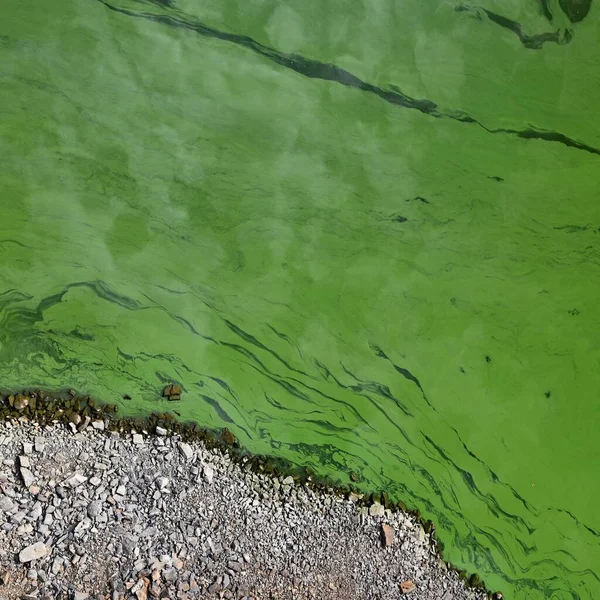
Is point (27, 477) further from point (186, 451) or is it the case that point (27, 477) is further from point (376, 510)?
point (376, 510)

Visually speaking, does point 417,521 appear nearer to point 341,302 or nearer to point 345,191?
point 341,302

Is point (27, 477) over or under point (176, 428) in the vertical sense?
under

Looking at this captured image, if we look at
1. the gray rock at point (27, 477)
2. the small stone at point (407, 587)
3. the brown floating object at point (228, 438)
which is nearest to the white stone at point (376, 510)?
the small stone at point (407, 587)

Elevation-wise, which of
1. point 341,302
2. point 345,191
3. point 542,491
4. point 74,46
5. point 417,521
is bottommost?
point 417,521

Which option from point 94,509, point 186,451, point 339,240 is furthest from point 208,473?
point 339,240

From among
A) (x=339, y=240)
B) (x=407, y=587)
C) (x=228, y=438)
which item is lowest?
(x=407, y=587)

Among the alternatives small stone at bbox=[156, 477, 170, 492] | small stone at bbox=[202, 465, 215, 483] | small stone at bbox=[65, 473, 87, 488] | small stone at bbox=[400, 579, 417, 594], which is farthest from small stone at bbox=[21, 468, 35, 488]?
small stone at bbox=[400, 579, 417, 594]

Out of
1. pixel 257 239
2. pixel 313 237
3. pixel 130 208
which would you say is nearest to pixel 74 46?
pixel 130 208
